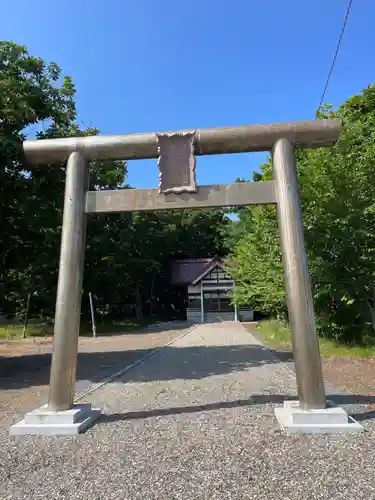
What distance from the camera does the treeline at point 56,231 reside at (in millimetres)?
9469

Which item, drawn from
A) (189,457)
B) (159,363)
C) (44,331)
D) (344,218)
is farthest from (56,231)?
(189,457)

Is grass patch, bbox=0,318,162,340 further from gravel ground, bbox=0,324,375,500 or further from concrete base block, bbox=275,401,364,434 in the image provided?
concrete base block, bbox=275,401,364,434

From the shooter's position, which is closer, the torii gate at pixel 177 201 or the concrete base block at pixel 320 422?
the concrete base block at pixel 320 422

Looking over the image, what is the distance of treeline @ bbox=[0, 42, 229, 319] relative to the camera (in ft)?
31.1

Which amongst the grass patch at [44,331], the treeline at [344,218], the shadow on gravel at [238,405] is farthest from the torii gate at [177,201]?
the grass patch at [44,331]

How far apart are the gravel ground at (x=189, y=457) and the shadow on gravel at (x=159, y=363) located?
233 cm

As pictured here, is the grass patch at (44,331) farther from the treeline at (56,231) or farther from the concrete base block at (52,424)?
the concrete base block at (52,424)

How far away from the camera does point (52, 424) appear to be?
15.8ft

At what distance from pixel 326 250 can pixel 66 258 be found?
8.09 meters

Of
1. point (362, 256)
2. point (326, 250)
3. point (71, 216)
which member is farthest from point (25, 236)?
point (362, 256)

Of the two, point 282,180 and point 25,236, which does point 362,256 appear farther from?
point 25,236

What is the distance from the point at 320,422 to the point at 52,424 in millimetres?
3109

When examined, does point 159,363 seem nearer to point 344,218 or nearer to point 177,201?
point 344,218

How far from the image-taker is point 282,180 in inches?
209
